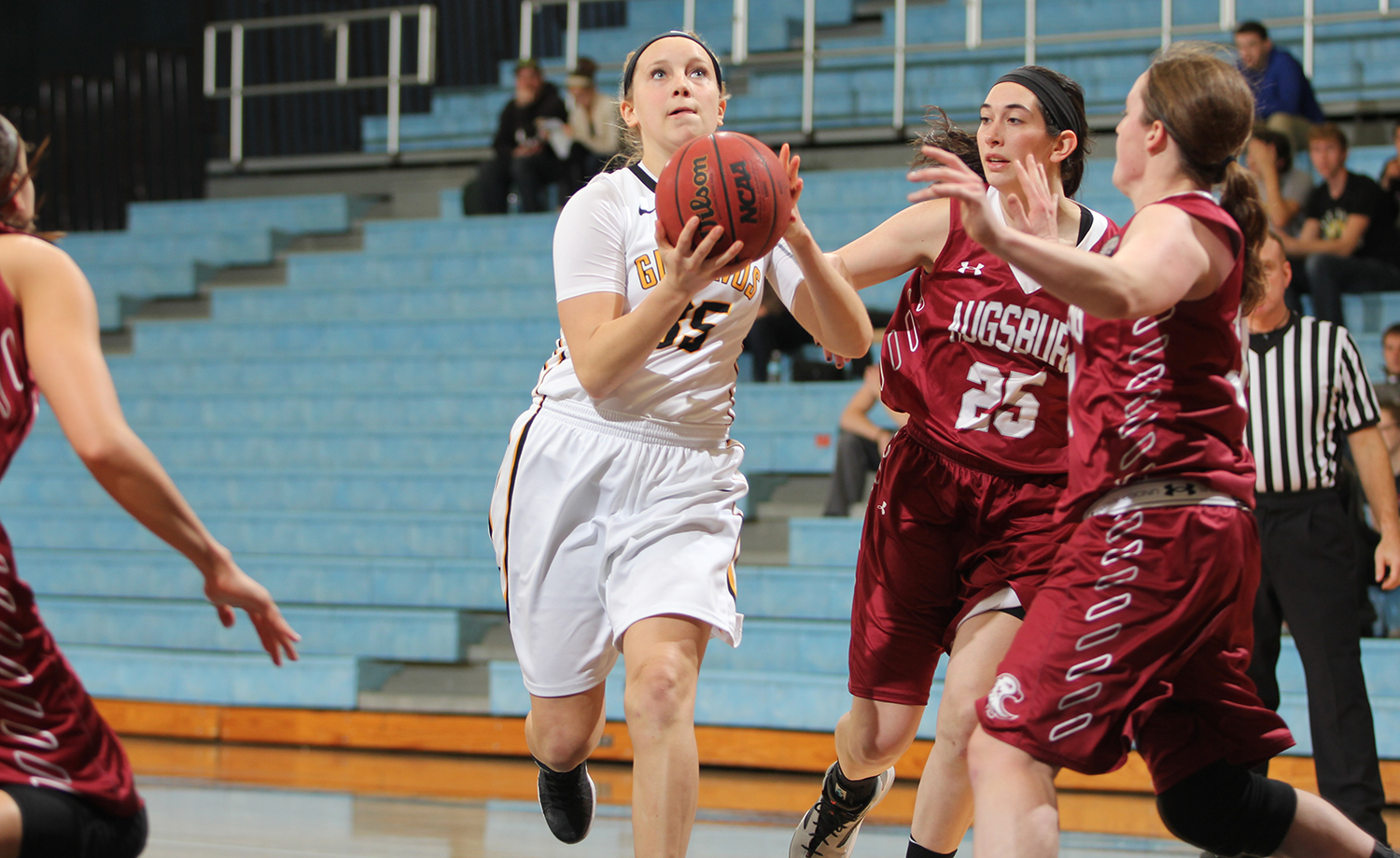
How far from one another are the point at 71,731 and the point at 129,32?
12.0m

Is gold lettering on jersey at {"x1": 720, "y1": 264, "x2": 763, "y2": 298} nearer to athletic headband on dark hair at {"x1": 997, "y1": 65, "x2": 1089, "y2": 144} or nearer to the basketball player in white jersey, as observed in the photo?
the basketball player in white jersey

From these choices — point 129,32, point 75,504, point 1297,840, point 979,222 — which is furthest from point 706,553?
point 129,32

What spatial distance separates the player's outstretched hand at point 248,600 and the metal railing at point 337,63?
8.89 metres

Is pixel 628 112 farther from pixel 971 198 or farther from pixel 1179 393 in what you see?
pixel 1179 393

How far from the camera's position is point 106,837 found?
198 cm

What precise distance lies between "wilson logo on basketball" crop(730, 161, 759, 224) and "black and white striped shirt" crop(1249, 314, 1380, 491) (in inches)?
95.5

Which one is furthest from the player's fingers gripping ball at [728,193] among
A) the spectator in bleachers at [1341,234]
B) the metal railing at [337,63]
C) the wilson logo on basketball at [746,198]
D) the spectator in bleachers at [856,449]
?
the metal railing at [337,63]

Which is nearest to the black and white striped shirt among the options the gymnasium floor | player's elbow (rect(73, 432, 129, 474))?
the gymnasium floor

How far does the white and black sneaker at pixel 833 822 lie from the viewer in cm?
343

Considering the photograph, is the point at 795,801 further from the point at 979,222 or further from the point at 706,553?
the point at 979,222

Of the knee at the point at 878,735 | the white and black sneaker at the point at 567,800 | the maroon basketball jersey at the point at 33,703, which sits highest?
the maroon basketball jersey at the point at 33,703

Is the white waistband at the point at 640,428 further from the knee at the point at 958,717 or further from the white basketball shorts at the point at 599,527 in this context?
the knee at the point at 958,717

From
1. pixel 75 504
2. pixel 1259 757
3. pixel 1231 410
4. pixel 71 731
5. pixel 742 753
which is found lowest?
pixel 742 753

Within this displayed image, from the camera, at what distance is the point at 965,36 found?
9477mm
